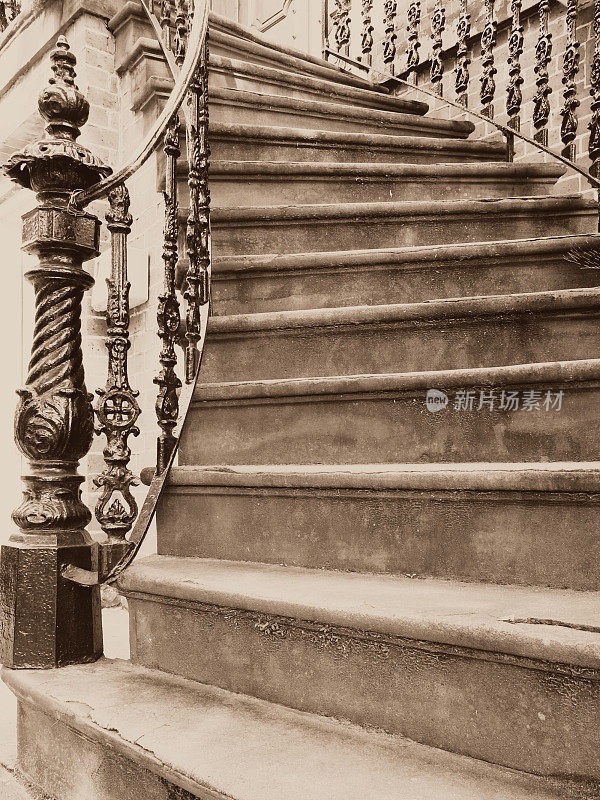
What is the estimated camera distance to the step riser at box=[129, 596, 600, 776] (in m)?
0.87

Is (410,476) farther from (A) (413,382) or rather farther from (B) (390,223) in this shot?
(B) (390,223)

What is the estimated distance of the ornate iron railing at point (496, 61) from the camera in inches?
86.7

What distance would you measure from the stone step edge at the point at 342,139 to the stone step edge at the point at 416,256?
603 millimetres

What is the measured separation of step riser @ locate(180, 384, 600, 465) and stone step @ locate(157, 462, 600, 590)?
6 centimetres

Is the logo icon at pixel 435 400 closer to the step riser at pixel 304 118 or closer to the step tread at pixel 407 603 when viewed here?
the step tread at pixel 407 603

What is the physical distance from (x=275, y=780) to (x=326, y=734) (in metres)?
0.16

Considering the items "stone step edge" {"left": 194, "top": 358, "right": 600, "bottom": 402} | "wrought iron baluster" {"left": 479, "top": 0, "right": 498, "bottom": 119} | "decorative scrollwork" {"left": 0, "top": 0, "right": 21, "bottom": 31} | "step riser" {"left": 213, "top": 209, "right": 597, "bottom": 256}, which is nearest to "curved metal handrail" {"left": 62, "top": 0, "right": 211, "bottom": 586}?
"stone step edge" {"left": 194, "top": 358, "right": 600, "bottom": 402}

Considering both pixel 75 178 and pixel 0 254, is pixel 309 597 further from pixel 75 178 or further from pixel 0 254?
pixel 0 254

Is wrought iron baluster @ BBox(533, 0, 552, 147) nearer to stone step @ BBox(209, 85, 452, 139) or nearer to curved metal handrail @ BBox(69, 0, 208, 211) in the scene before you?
stone step @ BBox(209, 85, 452, 139)

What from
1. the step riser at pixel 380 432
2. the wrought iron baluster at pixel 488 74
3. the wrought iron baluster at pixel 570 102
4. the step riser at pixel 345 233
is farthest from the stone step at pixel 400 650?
the wrought iron baluster at pixel 488 74

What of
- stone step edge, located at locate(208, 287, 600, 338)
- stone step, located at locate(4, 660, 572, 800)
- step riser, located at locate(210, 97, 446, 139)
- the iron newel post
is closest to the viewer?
stone step, located at locate(4, 660, 572, 800)

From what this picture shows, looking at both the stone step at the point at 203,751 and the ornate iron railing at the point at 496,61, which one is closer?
the stone step at the point at 203,751

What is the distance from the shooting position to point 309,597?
1112 mm

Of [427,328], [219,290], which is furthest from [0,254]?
[427,328]
